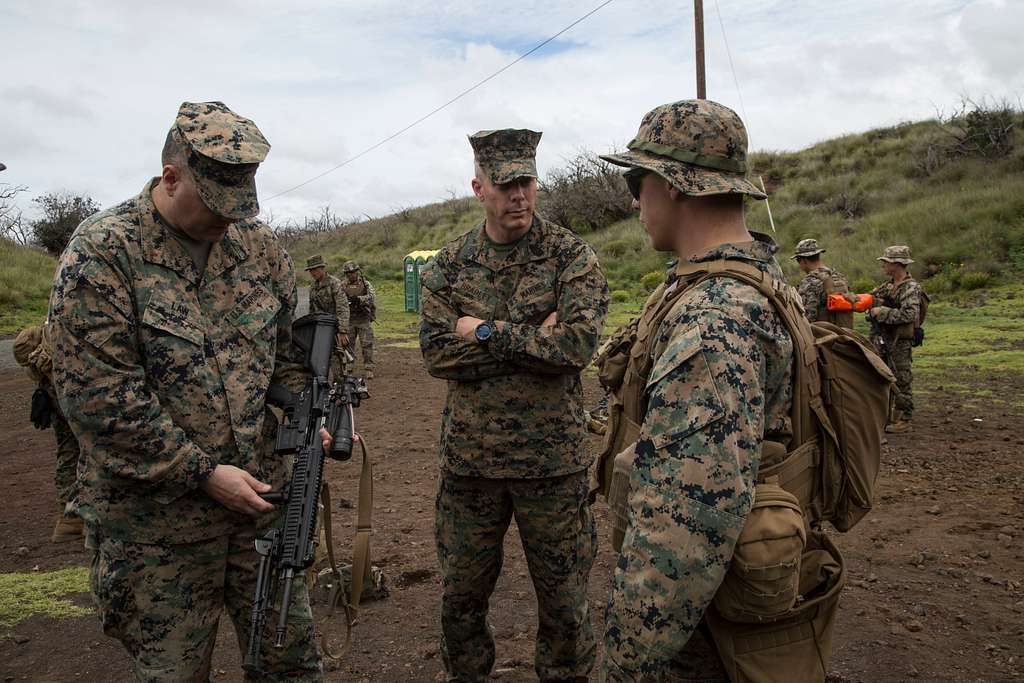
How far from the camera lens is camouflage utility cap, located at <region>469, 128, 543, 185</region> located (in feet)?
10.5

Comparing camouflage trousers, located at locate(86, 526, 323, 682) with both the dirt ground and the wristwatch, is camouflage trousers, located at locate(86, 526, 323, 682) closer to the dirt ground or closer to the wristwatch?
the wristwatch

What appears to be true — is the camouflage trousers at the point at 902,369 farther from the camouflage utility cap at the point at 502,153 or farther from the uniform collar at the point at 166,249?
the uniform collar at the point at 166,249

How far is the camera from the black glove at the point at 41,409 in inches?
218

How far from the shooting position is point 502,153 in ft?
10.7

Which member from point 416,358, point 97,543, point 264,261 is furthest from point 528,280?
point 416,358

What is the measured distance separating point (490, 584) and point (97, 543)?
4.85ft

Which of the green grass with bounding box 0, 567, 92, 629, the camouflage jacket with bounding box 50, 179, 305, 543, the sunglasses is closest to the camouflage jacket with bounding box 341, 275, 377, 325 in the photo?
the green grass with bounding box 0, 567, 92, 629

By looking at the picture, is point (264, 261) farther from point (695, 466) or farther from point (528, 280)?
point (695, 466)

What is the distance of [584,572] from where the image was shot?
3.23 meters

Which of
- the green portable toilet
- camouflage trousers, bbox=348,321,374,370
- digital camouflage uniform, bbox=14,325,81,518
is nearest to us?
→ digital camouflage uniform, bbox=14,325,81,518

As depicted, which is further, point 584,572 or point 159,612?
point 584,572

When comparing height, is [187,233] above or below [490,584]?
above

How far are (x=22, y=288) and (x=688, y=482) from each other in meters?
22.2

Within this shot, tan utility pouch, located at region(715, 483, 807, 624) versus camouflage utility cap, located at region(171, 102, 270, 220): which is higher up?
camouflage utility cap, located at region(171, 102, 270, 220)
